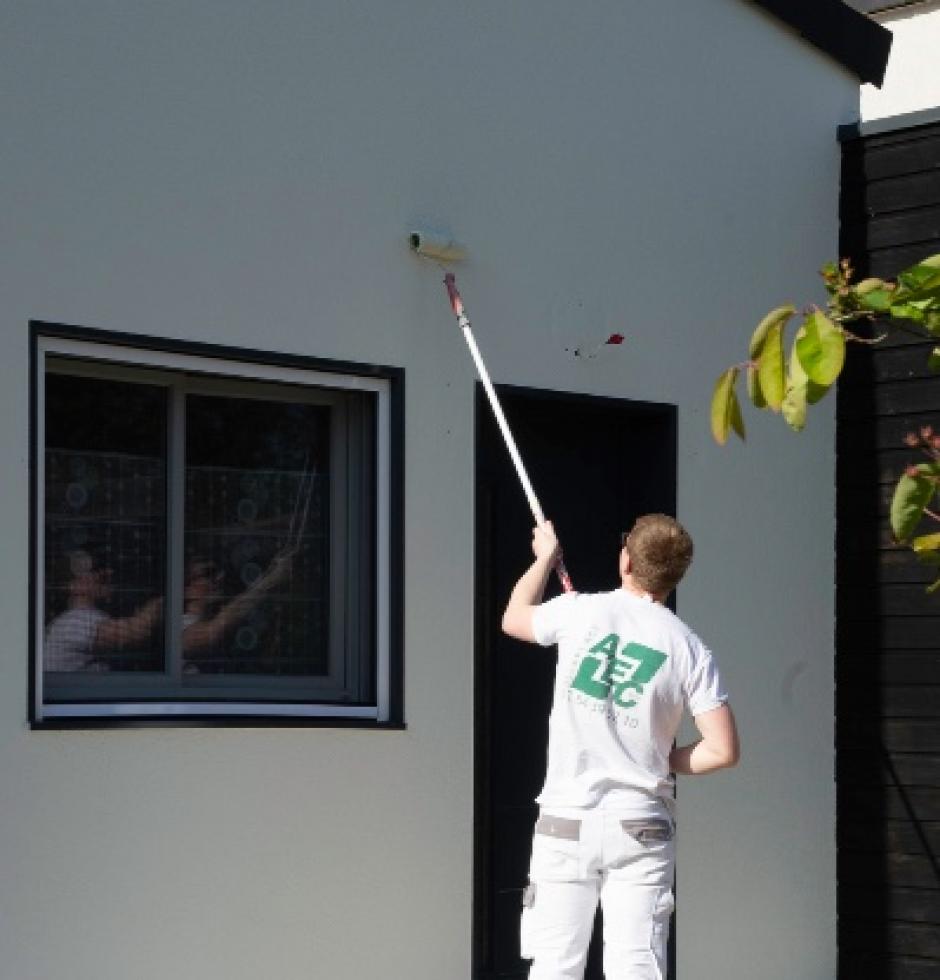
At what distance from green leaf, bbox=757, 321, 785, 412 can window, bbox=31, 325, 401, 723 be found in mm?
3079

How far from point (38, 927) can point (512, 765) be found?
81.4 inches

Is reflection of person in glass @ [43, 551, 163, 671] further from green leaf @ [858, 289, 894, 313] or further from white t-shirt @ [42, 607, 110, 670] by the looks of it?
green leaf @ [858, 289, 894, 313]

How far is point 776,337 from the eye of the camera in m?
3.40

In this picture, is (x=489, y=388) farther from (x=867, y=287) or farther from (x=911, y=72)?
(x=911, y=72)

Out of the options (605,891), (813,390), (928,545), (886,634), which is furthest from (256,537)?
(813,390)

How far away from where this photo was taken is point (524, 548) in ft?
24.6

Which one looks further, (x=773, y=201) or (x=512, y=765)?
(x=773, y=201)

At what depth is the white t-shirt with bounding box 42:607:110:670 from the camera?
20.2 feet

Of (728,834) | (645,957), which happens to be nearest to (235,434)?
(645,957)

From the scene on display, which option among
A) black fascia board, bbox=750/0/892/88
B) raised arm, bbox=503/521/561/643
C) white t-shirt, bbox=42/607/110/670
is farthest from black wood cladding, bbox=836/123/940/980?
white t-shirt, bbox=42/607/110/670

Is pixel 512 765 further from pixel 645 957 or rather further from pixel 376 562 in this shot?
pixel 645 957

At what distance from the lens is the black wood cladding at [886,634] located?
27.3ft

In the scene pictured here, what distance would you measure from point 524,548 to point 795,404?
13.9ft

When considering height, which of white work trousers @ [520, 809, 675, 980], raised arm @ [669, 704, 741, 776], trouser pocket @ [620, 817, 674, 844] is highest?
raised arm @ [669, 704, 741, 776]
